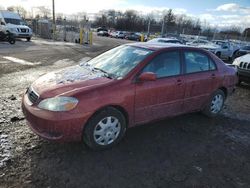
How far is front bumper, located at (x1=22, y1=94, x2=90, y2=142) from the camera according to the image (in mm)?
3324

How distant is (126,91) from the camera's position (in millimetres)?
3775

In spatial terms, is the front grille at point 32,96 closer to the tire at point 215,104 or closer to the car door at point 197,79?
the car door at point 197,79

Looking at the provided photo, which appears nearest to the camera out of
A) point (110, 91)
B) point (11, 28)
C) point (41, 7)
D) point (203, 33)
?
point (110, 91)

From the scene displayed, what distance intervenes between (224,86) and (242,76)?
3.89m

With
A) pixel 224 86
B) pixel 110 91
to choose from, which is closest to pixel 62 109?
pixel 110 91

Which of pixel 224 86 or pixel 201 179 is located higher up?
pixel 224 86

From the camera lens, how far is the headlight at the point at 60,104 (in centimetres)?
336

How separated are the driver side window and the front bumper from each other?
1426 millimetres

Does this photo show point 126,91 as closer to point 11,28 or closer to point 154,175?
point 154,175

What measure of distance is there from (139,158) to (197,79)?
209cm

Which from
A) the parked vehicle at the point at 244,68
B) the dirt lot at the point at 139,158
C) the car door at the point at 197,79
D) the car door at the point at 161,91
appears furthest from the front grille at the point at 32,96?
the parked vehicle at the point at 244,68

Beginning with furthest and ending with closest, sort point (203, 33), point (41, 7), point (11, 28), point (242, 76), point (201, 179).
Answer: point (41, 7) → point (203, 33) → point (11, 28) → point (242, 76) → point (201, 179)

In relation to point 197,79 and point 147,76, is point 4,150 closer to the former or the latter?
point 147,76

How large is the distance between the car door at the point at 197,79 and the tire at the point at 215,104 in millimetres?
208
